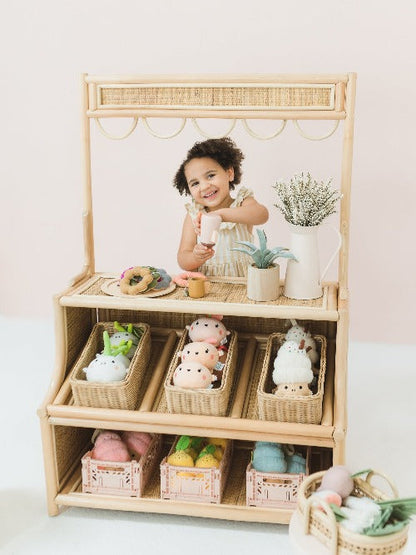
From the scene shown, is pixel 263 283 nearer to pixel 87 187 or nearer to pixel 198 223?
pixel 198 223

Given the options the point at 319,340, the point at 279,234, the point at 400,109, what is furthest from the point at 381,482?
the point at 400,109

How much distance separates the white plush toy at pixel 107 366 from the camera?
2285 millimetres

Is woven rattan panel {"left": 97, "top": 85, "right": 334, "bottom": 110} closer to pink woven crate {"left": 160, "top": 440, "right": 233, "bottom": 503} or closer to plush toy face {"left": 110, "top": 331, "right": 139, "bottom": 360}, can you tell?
plush toy face {"left": 110, "top": 331, "right": 139, "bottom": 360}

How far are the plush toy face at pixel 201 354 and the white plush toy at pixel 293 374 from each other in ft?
0.63

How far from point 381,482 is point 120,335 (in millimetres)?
1000

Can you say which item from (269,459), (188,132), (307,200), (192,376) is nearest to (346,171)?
(307,200)

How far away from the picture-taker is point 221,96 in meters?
2.33

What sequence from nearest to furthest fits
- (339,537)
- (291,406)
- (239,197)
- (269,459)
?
(339,537), (291,406), (269,459), (239,197)

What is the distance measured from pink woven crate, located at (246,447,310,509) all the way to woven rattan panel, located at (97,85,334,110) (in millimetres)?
1085

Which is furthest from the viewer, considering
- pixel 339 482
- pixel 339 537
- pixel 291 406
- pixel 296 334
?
pixel 296 334

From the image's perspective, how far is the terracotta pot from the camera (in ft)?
7.40

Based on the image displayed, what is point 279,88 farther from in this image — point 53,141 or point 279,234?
point 53,141

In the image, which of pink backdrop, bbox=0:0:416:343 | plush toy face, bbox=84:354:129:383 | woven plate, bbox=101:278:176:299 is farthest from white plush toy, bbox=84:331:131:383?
pink backdrop, bbox=0:0:416:343

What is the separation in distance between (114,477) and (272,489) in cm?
48
